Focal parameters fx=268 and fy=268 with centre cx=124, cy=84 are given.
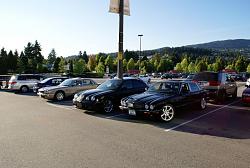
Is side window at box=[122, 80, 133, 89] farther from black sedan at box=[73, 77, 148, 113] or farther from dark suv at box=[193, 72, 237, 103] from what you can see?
dark suv at box=[193, 72, 237, 103]

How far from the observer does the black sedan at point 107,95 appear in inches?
433

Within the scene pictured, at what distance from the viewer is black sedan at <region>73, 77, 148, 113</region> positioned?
433 inches

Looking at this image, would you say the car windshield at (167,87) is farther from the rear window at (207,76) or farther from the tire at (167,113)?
the rear window at (207,76)

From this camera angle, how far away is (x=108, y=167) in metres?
4.96

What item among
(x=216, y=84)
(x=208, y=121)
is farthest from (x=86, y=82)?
(x=208, y=121)

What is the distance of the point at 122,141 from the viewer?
6.75 meters

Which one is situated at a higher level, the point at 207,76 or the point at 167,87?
the point at 207,76

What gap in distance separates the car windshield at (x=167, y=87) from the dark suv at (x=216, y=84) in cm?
416

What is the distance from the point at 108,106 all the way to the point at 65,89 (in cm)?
544

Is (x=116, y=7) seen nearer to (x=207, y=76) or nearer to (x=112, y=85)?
(x=112, y=85)

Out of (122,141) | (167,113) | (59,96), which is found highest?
(167,113)

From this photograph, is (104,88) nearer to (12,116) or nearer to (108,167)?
(12,116)

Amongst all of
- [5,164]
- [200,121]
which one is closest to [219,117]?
[200,121]

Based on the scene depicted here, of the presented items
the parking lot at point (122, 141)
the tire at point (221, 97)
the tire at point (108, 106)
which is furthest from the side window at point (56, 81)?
the tire at point (221, 97)
